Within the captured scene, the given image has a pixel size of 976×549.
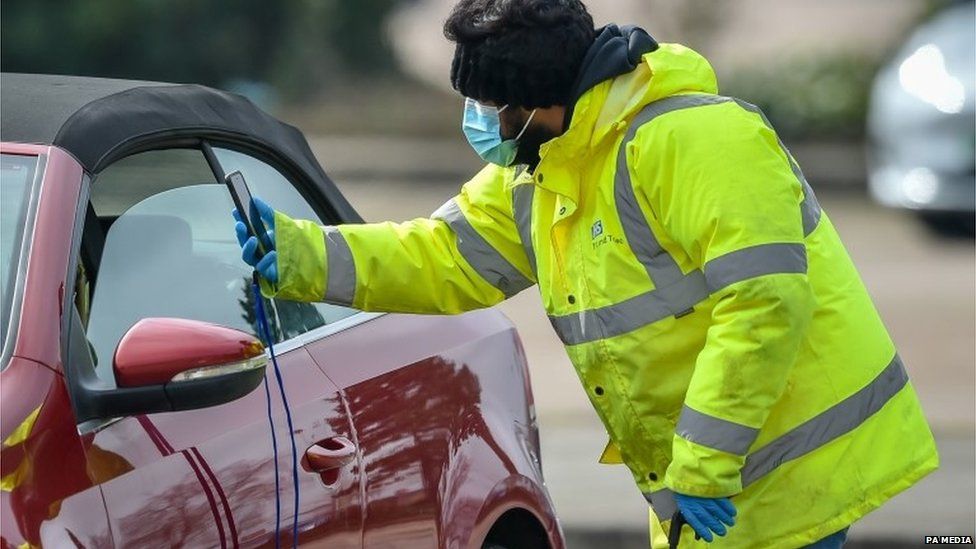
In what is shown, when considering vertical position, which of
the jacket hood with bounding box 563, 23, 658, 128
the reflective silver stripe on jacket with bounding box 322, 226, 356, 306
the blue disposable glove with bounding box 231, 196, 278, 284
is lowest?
the reflective silver stripe on jacket with bounding box 322, 226, 356, 306

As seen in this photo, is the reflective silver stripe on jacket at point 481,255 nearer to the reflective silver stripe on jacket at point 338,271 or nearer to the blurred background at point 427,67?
the reflective silver stripe on jacket at point 338,271

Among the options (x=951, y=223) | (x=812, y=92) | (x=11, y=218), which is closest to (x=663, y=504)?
(x=11, y=218)

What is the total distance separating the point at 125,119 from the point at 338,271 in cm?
55

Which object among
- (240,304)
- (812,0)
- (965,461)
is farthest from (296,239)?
(812,0)

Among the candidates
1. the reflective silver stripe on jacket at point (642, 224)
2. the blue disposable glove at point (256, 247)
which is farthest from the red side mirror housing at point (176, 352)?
the reflective silver stripe on jacket at point (642, 224)

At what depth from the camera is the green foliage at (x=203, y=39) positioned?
1681 centimetres

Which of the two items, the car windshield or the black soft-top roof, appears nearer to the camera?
the car windshield

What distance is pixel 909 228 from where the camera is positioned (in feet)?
43.1

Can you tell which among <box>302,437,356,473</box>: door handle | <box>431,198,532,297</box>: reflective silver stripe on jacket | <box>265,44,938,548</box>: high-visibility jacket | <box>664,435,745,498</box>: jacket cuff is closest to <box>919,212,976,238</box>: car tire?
<box>431,198,532,297</box>: reflective silver stripe on jacket

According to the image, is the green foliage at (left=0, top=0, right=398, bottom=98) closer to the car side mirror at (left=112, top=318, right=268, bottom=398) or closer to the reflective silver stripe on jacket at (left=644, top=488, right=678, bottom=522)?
the reflective silver stripe on jacket at (left=644, top=488, right=678, bottom=522)

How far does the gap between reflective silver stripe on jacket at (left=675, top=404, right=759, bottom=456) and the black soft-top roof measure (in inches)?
42.0

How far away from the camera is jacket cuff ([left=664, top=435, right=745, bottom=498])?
3.37 meters

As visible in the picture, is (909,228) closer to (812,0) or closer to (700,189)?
(812,0)

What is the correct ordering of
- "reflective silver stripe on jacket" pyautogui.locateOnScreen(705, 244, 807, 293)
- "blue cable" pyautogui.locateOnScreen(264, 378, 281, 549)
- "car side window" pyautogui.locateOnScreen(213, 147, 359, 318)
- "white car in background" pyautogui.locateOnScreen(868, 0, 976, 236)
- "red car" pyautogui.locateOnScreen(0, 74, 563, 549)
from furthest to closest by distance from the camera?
1. "white car in background" pyautogui.locateOnScreen(868, 0, 976, 236)
2. "car side window" pyautogui.locateOnScreen(213, 147, 359, 318)
3. "reflective silver stripe on jacket" pyautogui.locateOnScreen(705, 244, 807, 293)
4. "blue cable" pyautogui.locateOnScreen(264, 378, 281, 549)
5. "red car" pyautogui.locateOnScreen(0, 74, 563, 549)
